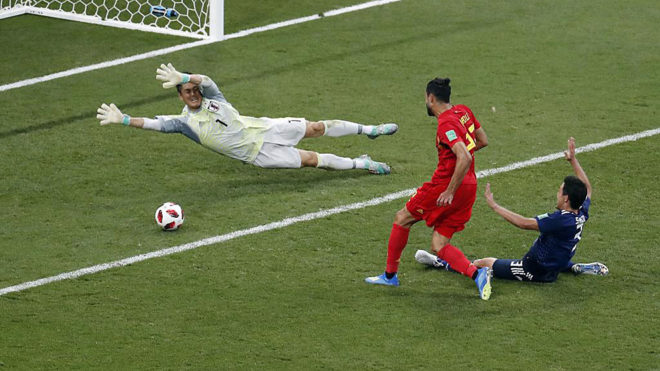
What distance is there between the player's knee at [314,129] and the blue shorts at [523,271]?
308 centimetres

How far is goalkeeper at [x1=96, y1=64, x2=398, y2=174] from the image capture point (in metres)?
11.8

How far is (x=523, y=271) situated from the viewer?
9.77 m

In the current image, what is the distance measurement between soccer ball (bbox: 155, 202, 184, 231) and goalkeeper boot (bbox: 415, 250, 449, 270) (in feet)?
7.49

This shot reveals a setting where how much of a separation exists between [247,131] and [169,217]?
1.58m

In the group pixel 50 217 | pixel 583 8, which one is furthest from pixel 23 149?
pixel 583 8

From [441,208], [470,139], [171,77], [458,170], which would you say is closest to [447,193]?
[458,170]

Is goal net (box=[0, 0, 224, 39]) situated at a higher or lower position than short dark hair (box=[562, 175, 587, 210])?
higher

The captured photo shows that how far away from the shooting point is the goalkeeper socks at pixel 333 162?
39.6 feet

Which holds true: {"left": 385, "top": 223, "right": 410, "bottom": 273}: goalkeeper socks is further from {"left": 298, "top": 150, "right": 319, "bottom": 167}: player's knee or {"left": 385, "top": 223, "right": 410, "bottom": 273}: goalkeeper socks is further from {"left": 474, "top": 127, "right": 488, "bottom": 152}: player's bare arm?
{"left": 298, "top": 150, "right": 319, "bottom": 167}: player's knee

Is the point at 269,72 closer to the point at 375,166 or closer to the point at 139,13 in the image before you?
the point at 139,13

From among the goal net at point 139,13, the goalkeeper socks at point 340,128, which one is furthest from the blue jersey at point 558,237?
the goal net at point 139,13

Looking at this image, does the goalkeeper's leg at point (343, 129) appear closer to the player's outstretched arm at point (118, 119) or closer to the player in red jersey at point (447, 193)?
the player's outstretched arm at point (118, 119)

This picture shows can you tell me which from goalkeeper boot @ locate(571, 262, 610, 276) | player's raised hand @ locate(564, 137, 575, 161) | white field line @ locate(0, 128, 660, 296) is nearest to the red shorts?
player's raised hand @ locate(564, 137, 575, 161)

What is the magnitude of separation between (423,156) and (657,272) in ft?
11.1
